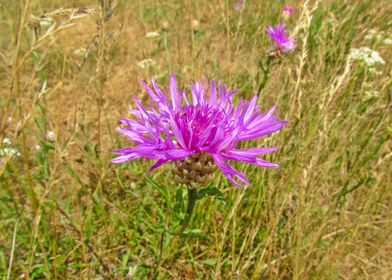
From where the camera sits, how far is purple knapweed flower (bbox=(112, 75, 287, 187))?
984 millimetres

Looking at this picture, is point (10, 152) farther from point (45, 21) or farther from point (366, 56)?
point (366, 56)

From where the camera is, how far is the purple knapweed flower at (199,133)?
98 centimetres

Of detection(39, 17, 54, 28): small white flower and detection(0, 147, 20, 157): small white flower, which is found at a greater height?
detection(39, 17, 54, 28): small white flower

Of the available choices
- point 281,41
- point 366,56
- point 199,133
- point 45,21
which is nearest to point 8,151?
point 199,133

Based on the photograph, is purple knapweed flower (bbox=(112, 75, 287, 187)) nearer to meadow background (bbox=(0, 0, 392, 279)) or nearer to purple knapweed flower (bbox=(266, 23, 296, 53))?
meadow background (bbox=(0, 0, 392, 279))

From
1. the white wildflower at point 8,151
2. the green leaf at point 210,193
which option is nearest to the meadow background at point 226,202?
the white wildflower at point 8,151

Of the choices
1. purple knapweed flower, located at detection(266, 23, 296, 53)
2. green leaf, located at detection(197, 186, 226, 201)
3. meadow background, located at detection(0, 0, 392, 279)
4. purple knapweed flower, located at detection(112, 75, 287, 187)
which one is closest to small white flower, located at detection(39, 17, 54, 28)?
meadow background, located at detection(0, 0, 392, 279)

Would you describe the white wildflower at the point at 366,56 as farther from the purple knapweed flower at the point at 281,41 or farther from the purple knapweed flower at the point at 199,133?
the purple knapweed flower at the point at 199,133

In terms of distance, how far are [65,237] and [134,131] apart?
1.02m

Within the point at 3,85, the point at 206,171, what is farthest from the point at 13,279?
the point at 3,85

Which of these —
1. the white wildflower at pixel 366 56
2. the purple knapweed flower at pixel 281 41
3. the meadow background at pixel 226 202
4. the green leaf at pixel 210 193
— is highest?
the purple knapweed flower at pixel 281 41

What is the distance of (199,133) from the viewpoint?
111cm

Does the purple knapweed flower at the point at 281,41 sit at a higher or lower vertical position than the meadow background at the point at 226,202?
higher

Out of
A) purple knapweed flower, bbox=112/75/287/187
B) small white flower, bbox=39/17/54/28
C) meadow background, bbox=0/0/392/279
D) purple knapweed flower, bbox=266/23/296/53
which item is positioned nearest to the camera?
small white flower, bbox=39/17/54/28
